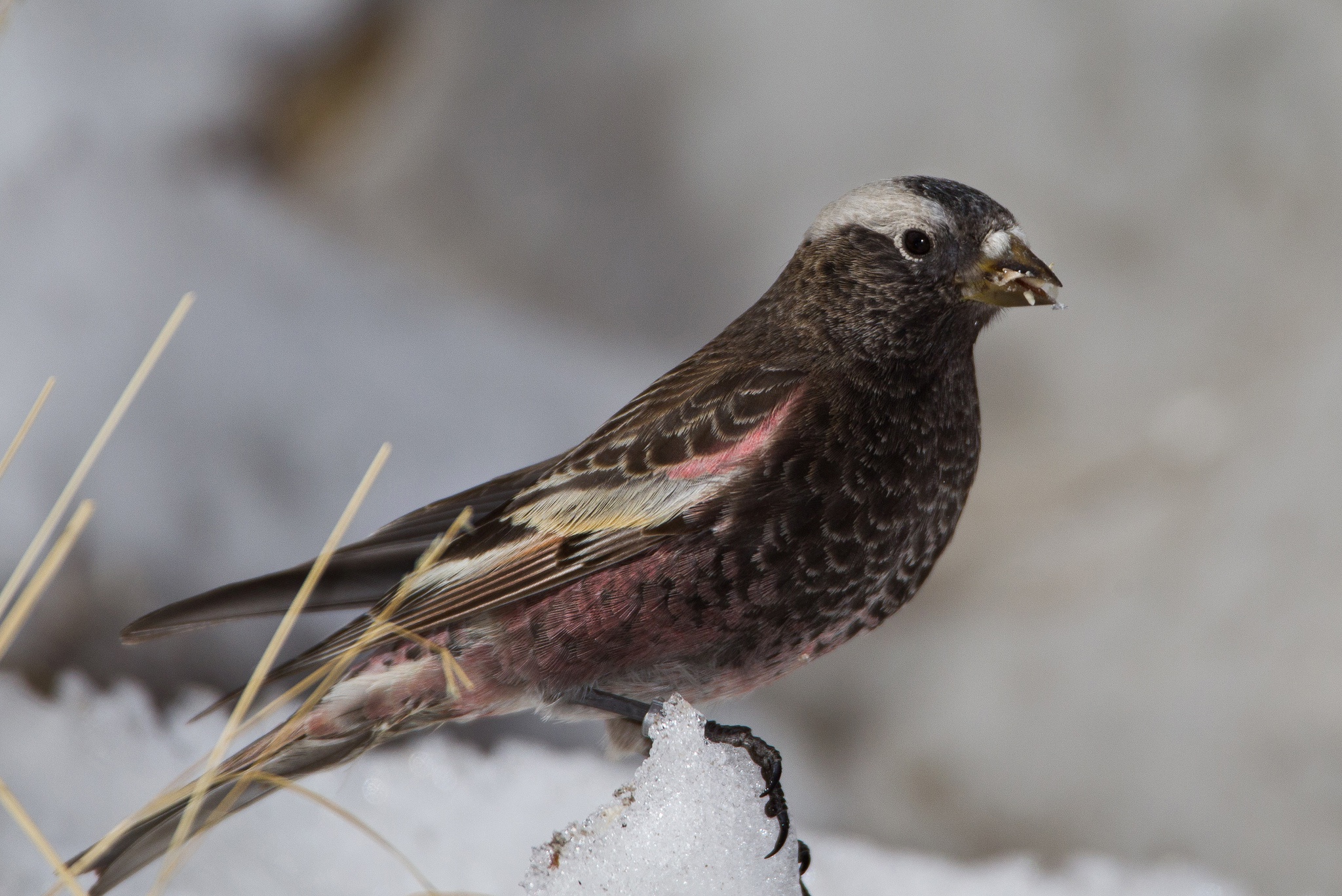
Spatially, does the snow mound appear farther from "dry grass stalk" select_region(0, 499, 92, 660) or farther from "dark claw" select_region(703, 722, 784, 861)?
"dry grass stalk" select_region(0, 499, 92, 660)

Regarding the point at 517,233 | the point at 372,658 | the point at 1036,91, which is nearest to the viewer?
the point at 372,658

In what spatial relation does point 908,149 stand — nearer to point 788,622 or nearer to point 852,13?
point 852,13

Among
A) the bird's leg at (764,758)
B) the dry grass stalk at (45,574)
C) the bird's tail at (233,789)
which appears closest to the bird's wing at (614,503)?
the bird's tail at (233,789)

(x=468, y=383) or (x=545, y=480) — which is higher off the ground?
(x=468, y=383)

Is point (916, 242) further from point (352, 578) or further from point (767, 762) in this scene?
point (352, 578)

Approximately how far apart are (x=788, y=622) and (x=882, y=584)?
7.7 inches

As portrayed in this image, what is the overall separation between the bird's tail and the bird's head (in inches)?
48.3

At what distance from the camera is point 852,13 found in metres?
4.01

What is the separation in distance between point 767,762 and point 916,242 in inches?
37.7

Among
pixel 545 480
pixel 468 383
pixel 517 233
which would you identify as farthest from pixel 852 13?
pixel 545 480

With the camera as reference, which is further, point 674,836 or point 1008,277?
point 1008,277

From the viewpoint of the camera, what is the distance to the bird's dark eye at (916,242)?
2.08 metres

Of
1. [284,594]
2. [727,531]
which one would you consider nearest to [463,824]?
[284,594]

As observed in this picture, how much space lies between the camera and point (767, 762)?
192cm
